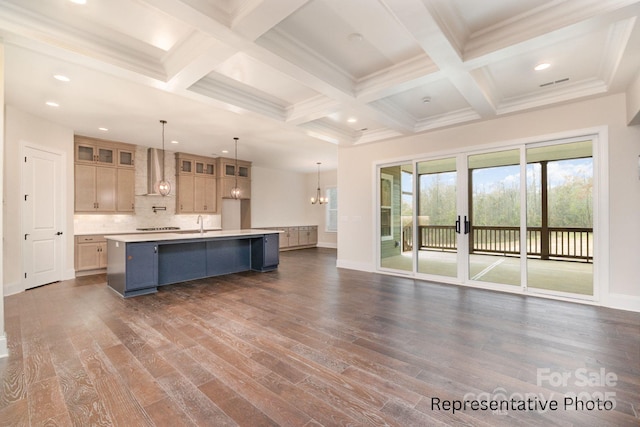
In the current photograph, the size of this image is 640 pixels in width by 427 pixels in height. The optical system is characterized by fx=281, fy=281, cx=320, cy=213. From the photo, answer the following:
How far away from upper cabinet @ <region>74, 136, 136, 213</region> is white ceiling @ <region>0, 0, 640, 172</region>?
1.22 metres

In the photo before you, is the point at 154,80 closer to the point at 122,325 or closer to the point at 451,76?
the point at 122,325

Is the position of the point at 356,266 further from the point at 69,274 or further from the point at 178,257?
the point at 69,274

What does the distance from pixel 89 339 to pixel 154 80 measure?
2.90 m

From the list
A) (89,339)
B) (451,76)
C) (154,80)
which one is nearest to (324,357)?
(89,339)

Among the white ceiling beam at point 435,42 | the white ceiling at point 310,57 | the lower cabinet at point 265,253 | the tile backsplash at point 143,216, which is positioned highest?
the white ceiling at point 310,57

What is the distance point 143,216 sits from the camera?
7039 mm

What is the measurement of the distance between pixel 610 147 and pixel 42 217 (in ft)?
29.4

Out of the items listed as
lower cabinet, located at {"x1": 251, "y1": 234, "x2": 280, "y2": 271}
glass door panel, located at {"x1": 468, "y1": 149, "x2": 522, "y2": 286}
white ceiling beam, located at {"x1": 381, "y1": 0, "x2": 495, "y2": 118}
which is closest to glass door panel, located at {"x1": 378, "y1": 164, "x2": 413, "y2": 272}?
glass door panel, located at {"x1": 468, "y1": 149, "x2": 522, "y2": 286}

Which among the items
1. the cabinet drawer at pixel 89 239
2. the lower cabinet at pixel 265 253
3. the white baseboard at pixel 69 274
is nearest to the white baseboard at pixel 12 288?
the white baseboard at pixel 69 274

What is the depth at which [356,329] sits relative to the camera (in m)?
3.02

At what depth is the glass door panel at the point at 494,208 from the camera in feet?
15.3

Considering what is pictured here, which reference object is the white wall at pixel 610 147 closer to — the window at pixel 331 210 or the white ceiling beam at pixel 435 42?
the white ceiling beam at pixel 435 42

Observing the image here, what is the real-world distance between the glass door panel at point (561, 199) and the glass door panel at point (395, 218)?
2.11 m

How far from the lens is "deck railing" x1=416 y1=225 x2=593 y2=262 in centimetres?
521
